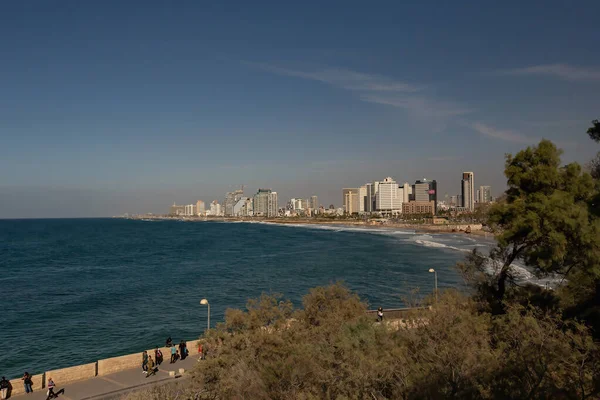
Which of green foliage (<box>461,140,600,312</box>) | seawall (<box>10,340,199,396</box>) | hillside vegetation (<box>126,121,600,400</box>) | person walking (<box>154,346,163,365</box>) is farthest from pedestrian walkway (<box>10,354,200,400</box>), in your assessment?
green foliage (<box>461,140,600,312</box>)

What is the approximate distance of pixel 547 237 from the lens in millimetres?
14336

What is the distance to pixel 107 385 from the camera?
1508cm

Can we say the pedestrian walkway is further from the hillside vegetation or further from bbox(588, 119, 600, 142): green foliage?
bbox(588, 119, 600, 142): green foliage

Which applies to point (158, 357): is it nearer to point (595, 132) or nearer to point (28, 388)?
point (28, 388)

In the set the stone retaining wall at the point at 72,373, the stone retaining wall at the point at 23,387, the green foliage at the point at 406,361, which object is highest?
the green foliage at the point at 406,361

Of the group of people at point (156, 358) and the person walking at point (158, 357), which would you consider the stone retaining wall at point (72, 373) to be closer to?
the group of people at point (156, 358)

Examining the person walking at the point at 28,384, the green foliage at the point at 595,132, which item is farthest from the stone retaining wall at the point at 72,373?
the green foliage at the point at 595,132

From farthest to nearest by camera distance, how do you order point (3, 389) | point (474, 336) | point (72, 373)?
point (72, 373), point (3, 389), point (474, 336)

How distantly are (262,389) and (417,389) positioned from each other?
3400 mm

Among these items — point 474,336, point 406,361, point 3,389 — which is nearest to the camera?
point 406,361

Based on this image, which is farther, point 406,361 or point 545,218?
point 545,218

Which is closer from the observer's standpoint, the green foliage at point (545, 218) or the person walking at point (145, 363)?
the green foliage at point (545, 218)

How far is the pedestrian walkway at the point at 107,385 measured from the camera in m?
14.3

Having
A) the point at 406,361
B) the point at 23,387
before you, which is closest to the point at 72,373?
the point at 23,387
